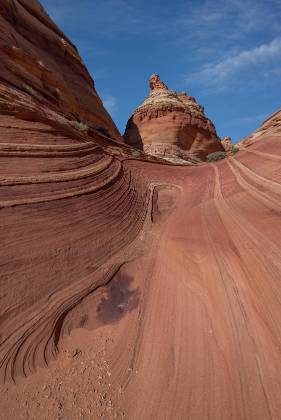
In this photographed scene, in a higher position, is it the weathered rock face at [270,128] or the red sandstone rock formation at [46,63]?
the red sandstone rock formation at [46,63]

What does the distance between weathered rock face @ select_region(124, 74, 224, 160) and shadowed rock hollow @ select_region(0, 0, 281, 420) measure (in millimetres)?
21116

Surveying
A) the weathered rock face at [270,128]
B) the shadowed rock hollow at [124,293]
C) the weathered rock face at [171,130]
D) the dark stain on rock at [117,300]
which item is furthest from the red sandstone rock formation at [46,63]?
the weathered rock face at [171,130]

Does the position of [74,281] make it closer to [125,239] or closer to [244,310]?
[125,239]

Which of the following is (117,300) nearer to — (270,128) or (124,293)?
Result: (124,293)

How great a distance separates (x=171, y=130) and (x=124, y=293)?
83.6 feet

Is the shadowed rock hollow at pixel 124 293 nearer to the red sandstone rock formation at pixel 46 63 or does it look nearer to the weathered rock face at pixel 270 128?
the red sandstone rock formation at pixel 46 63

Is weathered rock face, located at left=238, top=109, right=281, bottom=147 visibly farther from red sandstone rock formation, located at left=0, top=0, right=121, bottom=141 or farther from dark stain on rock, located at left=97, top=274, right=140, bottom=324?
dark stain on rock, located at left=97, top=274, right=140, bottom=324

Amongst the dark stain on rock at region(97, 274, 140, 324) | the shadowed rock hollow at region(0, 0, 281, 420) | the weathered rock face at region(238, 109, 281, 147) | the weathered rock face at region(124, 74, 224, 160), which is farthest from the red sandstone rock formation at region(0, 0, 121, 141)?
the weathered rock face at region(124, 74, 224, 160)

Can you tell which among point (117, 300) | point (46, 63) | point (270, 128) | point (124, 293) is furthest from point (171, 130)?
point (117, 300)

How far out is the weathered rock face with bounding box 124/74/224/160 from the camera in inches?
1037

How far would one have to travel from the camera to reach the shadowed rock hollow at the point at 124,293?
1716 mm

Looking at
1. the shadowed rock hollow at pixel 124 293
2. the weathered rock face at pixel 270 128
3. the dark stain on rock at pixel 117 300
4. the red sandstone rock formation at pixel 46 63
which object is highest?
the red sandstone rock formation at pixel 46 63

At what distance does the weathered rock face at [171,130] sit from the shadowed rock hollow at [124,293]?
2112cm

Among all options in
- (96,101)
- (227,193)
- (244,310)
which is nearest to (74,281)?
(244,310)
